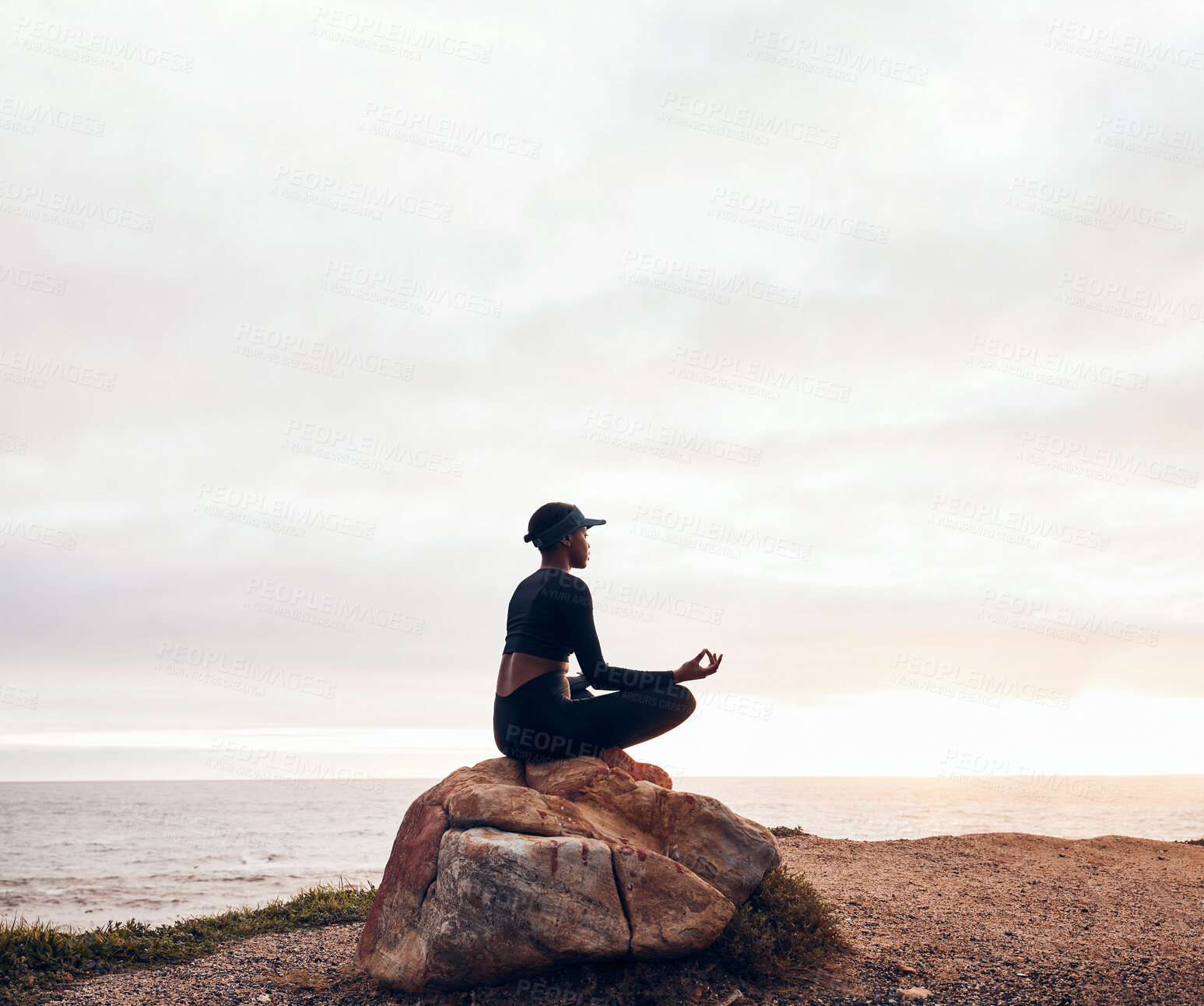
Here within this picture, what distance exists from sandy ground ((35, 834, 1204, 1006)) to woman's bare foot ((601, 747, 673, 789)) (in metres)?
1.92

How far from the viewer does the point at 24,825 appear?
46781 millimetres

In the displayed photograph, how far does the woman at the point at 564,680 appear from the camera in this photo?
Answer: 7.83 m

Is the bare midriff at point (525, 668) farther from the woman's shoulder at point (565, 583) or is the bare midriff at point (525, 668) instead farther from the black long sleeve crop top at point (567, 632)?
the woman's shoulder at point (565, 583)

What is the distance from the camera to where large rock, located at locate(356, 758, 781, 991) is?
21.7 ft

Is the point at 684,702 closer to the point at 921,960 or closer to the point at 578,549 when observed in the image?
the point at 578,549

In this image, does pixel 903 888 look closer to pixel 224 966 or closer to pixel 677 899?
pixel 677 899

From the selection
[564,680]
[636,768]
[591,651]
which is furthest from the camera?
[636,768]

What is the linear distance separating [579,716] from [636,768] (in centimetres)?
121

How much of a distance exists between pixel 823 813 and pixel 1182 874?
31105 millimetres

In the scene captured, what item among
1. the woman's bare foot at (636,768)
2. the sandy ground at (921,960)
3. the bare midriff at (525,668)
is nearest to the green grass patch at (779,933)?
the sandy ground at (921,960)

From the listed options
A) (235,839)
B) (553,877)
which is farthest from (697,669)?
(235,839)

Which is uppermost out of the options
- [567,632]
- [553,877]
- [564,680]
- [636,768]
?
[567,632]

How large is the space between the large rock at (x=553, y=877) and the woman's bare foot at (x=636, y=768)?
8.4 inches

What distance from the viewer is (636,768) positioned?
8.78 m
